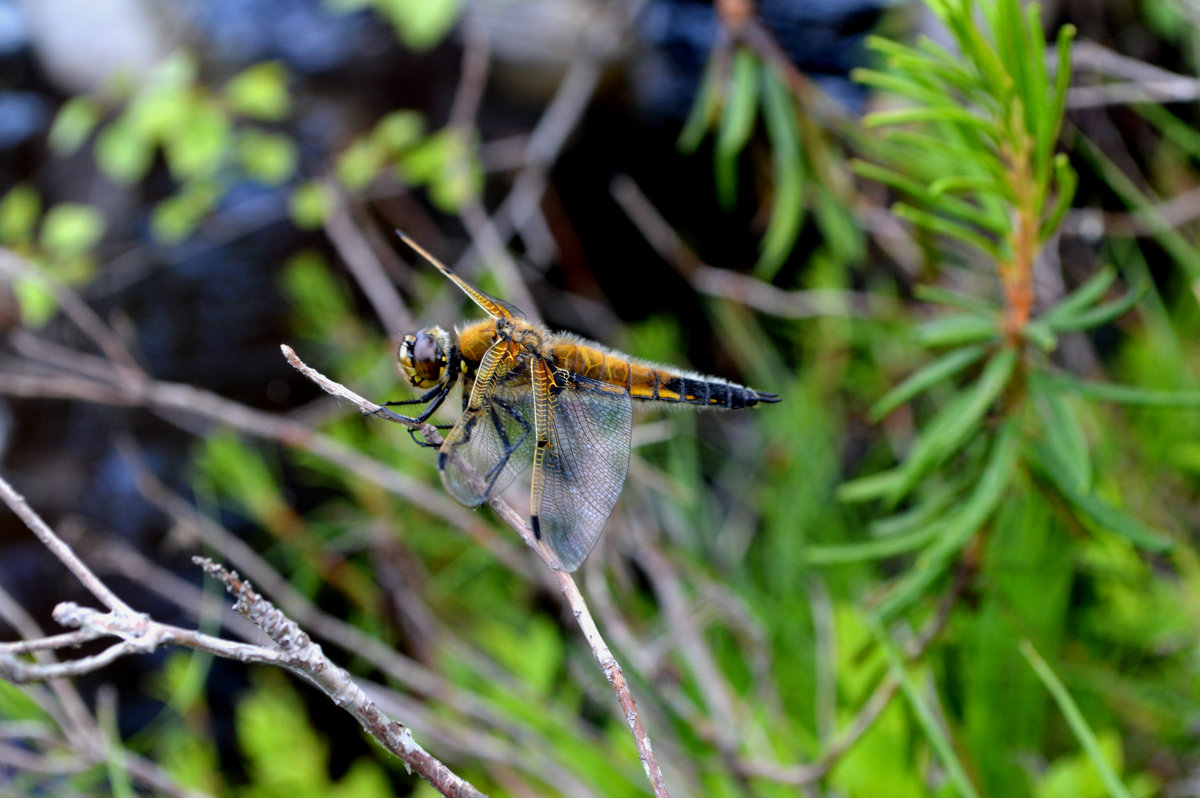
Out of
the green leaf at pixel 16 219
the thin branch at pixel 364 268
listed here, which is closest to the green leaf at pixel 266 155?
the thin branch at pixel 364 268

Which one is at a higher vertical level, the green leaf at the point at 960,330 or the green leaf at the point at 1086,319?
the green leaf at the point at 1086,319

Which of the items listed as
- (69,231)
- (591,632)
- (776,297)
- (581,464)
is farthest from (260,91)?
(591,632)

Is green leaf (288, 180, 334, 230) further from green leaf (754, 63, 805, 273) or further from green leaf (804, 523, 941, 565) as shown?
green leaf (804, 523, 941, 565)

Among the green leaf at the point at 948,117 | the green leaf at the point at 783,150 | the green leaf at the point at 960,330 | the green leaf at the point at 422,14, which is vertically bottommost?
the green leaf at the point at 960,330

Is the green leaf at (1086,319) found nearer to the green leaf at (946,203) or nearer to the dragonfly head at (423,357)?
the green leaf at (946,203)

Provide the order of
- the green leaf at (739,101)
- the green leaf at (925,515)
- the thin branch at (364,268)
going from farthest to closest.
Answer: the thin branch at (364,268) → the green leaf at (739,101) → the green leaf at (925,515)

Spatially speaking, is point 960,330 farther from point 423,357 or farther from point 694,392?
point 423,357

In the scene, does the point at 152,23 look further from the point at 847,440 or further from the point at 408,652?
the point at 847,440

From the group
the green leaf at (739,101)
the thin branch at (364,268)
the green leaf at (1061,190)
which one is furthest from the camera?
the thin branch at (364,268)

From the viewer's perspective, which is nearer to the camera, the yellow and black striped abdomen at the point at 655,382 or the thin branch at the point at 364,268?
the yellow and black striped abdomen at the point at 655,382
